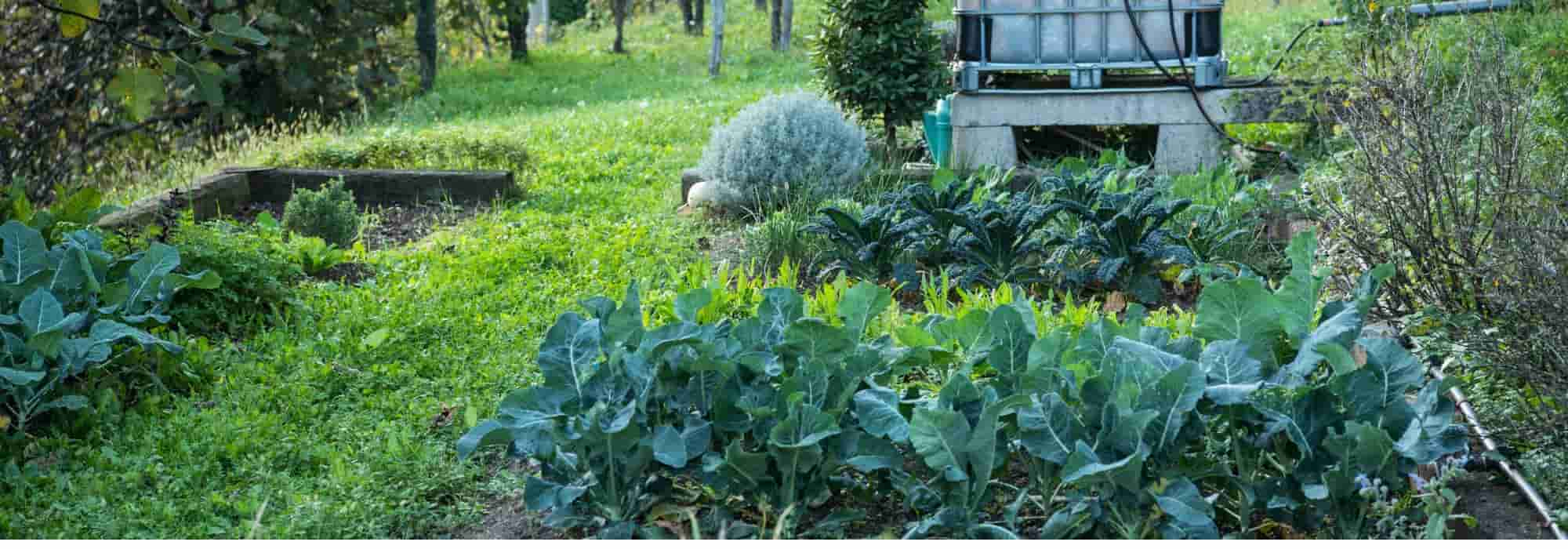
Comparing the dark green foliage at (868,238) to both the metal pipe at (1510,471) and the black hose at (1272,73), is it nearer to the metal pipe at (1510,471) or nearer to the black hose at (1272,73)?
the metal pipe at (1510,471)

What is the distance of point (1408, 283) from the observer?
3.91m

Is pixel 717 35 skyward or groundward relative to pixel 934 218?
skyward

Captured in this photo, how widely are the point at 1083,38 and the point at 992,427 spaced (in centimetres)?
563

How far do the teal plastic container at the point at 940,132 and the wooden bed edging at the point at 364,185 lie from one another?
2679mm

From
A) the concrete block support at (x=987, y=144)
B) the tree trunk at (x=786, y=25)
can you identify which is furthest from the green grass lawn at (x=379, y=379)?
the tree trunk at (x=786, y=25)

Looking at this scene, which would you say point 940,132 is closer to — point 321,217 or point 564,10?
point 321,217

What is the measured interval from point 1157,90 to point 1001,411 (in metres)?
5.49

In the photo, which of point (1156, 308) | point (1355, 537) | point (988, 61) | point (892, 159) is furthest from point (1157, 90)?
point (1355, 537)

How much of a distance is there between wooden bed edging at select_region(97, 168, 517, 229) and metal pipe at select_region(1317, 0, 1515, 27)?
16.5 feet

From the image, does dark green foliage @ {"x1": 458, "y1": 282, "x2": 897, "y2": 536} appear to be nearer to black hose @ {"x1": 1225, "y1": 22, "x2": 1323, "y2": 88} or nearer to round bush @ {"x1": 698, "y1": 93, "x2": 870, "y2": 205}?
round bush @ {"x1": 698, "y1": 93, "x2": 870, "y2": 205}

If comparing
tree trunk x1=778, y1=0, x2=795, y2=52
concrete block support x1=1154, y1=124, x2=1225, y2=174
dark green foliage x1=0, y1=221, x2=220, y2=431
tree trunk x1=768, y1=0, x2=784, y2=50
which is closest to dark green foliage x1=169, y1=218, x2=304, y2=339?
dark green foliage x1=0, y1=221, x2=220, y2=431

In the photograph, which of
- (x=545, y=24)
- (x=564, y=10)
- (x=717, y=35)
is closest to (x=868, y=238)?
(x=717, y=35)

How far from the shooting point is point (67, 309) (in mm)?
3932

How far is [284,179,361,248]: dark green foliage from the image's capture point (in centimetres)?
646
